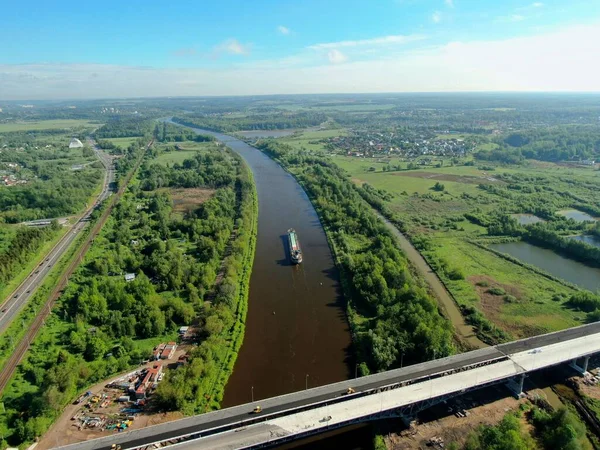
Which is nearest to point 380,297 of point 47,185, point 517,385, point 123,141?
point 517,385

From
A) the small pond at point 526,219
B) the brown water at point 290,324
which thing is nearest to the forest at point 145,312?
the brown water at point 290,324

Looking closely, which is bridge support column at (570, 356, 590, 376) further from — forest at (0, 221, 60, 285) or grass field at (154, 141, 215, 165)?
grass field at (154, 141, 215, 165)

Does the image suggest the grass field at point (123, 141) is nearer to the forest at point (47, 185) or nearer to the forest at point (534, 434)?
the forest at point (47, 185)

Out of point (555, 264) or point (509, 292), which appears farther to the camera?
point (555, 264)

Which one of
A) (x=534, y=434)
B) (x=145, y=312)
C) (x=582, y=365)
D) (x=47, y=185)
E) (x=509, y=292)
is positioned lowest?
(x=534, y=434)

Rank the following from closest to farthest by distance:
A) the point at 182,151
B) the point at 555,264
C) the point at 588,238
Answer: the point at 555,264, the point at 588,238, the point at 182,151

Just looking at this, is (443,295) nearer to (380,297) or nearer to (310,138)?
(380,297)
